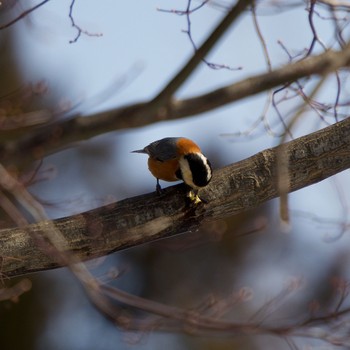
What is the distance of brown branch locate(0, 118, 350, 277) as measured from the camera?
2.72 metres

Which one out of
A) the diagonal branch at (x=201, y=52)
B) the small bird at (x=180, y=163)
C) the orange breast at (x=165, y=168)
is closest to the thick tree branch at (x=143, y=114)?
the diagonal branch at (x=201, y=52)

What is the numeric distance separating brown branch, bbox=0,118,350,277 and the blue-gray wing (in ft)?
0.86

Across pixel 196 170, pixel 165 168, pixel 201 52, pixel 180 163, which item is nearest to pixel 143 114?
pixel 201 52

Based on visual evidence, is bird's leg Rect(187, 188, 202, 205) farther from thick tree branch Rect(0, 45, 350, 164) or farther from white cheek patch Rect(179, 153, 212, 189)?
thick tree branch Rect(0, 45, 350, 164)

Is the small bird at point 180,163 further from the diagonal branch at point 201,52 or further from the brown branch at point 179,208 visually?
the diagonal branch at point 201,52

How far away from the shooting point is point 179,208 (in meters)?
2.81

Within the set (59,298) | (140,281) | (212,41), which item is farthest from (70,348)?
(212,41)

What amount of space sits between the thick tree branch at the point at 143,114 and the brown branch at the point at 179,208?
15.4 inches

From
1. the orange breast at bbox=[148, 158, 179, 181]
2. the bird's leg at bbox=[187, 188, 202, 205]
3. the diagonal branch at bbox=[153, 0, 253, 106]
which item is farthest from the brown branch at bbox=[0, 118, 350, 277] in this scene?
the diagonal branch at bbox=[153, 0, 253, 106]

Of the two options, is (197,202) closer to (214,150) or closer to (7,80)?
(214,150)

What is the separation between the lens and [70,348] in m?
6.21

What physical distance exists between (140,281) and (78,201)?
384cm

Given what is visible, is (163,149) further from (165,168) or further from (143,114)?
(143,114)

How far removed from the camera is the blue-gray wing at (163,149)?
10.2ft
